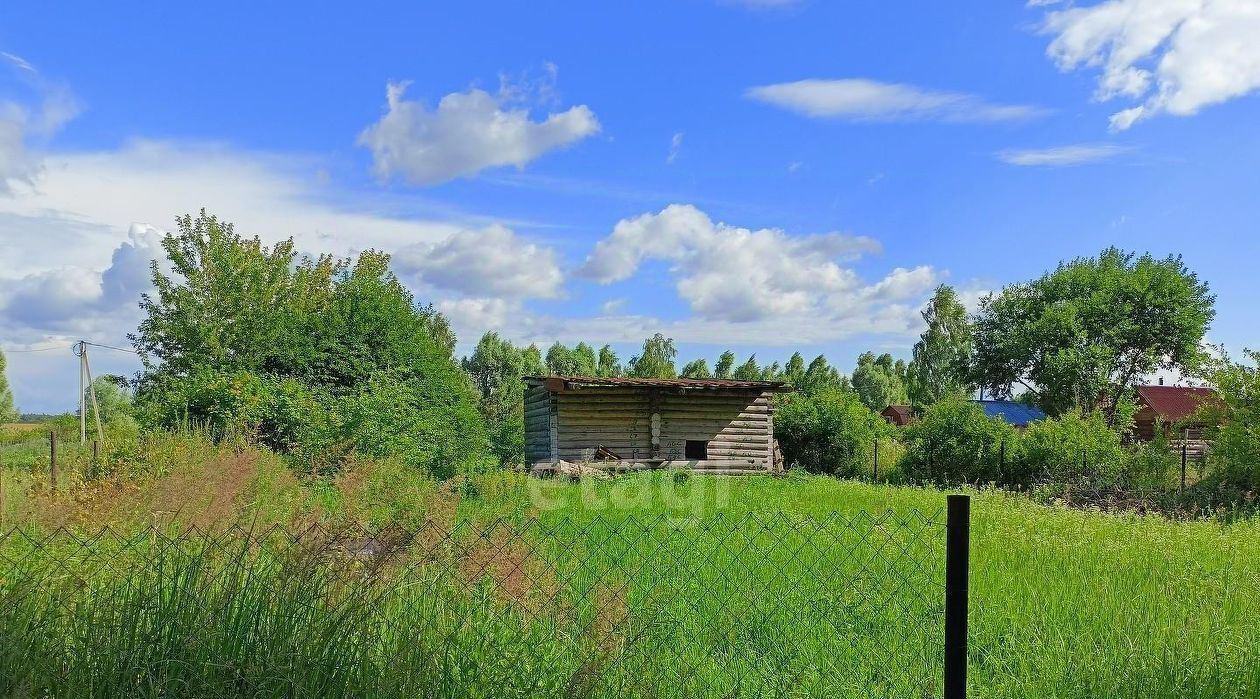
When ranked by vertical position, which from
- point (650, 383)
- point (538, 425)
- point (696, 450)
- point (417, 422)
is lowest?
point (696, 450)

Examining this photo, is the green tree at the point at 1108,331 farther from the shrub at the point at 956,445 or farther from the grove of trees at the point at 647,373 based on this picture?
the shrub at the point at 956,445

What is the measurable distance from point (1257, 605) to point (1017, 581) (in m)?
1.68

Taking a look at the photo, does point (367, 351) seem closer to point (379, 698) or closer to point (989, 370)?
point (379, 698)

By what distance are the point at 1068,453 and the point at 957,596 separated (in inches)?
718

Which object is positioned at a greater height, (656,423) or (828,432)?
(656,423)

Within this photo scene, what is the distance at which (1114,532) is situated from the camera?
33.6 feet

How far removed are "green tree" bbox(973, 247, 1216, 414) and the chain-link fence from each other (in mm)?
33696

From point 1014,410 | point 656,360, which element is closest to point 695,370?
point 656,360

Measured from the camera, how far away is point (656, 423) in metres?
21.8

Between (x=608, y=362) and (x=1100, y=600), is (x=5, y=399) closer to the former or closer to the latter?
(x=608, y=362)

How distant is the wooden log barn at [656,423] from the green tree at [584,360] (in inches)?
971

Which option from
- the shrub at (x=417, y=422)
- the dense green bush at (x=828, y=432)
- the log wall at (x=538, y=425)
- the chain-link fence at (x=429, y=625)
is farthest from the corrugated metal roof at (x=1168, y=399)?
the chain-link fence at (x=429, y=625)

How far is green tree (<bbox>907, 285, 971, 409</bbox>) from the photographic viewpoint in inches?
1793

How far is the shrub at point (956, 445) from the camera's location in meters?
21.5
